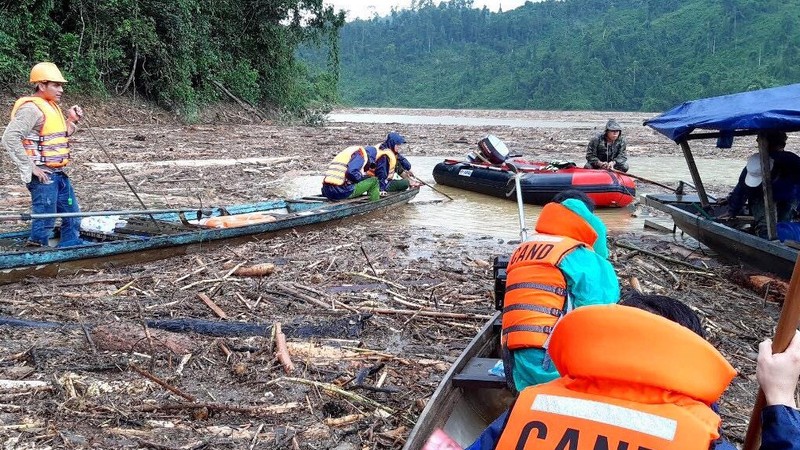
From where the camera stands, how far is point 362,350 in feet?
18.3

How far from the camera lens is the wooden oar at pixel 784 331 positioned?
1808 millimetres

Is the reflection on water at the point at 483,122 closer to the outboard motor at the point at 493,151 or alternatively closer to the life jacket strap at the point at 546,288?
the outboard motor at the point at 493,151

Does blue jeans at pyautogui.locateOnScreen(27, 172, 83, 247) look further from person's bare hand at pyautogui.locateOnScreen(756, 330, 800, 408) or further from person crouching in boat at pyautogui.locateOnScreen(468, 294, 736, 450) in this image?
person's bare hand at pyautogui.locateOnScreen(756, 330, 800, 408)

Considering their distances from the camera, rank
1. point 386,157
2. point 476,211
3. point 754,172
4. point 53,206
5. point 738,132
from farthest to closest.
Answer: point 476,211, point 386,157, point 738,132, point 754,172, point 53,206

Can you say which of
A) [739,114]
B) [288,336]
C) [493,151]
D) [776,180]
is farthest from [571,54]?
[288,336]

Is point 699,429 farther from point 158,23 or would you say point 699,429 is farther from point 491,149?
point 158,23

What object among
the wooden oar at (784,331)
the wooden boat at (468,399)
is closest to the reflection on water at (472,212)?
the wooden boat at (468,399)

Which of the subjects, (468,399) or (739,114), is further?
(739,114)

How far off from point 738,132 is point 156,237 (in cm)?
713

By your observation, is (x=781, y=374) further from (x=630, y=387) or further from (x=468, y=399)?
(x=468, y=399)

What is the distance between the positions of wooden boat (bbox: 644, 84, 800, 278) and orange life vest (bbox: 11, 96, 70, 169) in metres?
7.24

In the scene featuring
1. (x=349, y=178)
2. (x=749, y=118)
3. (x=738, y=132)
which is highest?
(x=749, y=118)

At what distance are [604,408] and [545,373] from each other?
6.04ft

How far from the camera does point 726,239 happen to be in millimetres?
8477
